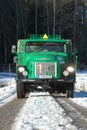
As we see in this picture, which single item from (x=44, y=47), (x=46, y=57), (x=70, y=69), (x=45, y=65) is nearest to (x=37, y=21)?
(x=44, y=47)

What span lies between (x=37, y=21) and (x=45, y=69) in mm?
56036

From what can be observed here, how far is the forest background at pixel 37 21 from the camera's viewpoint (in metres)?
70.8

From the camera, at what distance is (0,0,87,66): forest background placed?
70750 mm

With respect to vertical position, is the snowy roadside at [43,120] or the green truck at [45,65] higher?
the green truck at [45,65]

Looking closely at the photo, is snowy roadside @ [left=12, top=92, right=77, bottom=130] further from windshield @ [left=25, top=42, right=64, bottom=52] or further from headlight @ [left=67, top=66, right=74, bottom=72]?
windshield @ [left=25, top=42, right=64, bottom=52]

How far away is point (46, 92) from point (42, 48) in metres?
3.46

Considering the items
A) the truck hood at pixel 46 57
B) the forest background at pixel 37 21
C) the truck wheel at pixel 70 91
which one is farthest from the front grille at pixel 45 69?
the forest background at pixel 37 21

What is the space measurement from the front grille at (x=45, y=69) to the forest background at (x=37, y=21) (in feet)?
149

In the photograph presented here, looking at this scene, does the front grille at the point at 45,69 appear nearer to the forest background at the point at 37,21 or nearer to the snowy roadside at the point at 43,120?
the snowy roadside at the point at 43,120

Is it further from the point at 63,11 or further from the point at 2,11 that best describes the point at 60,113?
the point at 63,11

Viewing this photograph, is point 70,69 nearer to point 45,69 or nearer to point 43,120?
point 45,69

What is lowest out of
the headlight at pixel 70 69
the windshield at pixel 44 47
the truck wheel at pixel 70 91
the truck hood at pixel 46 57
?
the truck wheel at pixel 70 91

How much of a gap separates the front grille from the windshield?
4.31ft

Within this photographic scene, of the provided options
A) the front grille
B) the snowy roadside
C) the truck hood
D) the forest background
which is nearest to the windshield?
the truck hood
